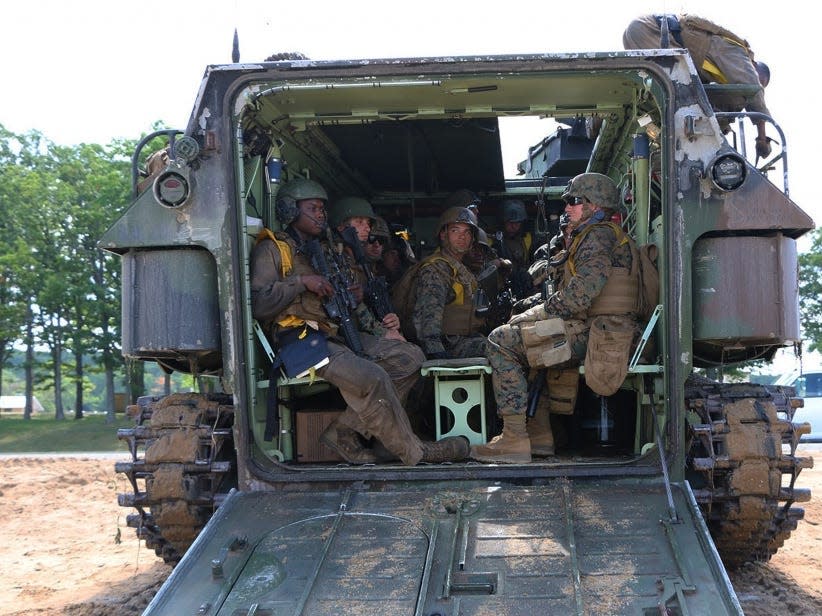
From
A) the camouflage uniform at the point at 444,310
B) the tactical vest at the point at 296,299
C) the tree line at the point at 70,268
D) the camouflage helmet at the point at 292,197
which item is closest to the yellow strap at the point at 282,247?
the tactical vest at the point at 296,299

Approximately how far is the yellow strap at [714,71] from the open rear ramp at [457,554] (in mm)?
2349

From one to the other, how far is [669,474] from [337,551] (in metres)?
1.74

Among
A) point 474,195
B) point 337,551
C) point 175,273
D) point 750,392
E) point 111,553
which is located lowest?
point 111,553

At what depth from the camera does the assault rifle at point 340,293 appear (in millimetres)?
6008

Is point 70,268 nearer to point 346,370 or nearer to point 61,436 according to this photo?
point 61,436

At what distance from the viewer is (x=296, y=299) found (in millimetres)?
5629

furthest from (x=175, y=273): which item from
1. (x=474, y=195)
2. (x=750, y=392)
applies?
(x=474, y=195)

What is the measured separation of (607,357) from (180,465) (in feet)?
7.60

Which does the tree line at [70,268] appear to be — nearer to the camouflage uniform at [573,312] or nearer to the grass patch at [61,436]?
the grass patch at [61,436]

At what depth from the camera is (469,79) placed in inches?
207

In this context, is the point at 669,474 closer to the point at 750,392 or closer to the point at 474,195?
the point at 750,392

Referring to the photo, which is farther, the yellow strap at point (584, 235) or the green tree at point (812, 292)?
the green tree at point (812, 292)

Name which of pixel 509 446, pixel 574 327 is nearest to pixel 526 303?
pixel 574 327

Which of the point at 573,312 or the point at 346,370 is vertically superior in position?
the point at 573,312
